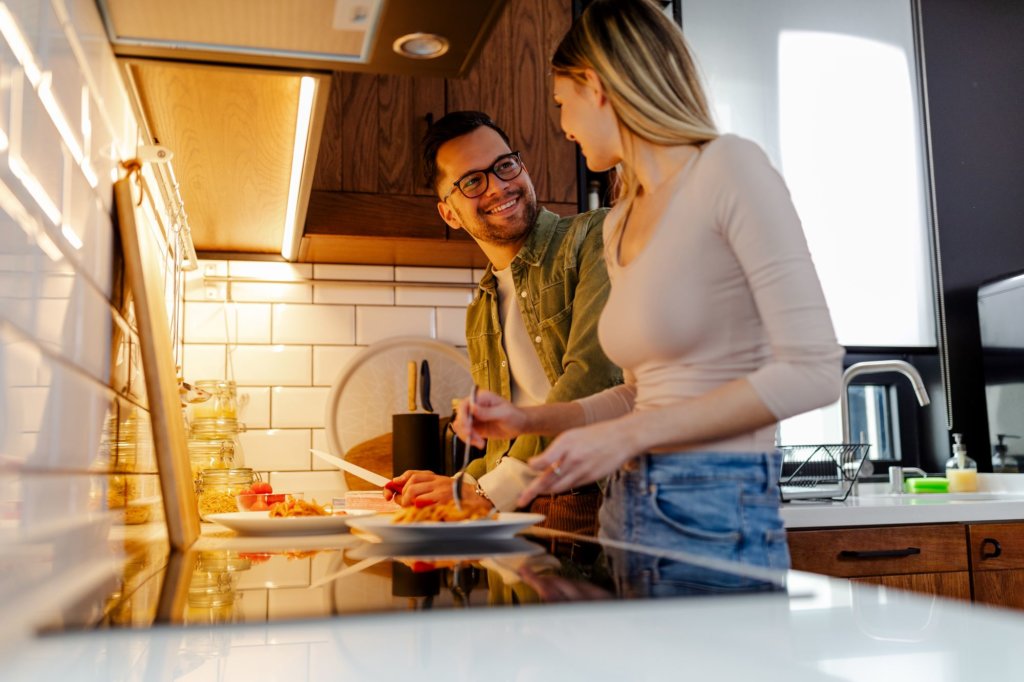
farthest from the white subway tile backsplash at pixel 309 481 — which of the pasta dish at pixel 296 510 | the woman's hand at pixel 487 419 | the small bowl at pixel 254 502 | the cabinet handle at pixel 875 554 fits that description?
the woman's hand at pixel 487 419

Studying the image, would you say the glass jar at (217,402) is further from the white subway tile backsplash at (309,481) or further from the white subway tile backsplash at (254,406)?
the white subway tile backsplash at (309,481)

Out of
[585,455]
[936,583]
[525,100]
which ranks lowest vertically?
[936,583]

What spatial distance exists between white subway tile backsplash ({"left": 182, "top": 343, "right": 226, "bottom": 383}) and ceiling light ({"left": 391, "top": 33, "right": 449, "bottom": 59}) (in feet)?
4.66

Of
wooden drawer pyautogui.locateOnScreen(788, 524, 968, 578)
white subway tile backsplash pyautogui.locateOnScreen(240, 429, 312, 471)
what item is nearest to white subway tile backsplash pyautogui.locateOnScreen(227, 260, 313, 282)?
white subway tile backsplash pyautogui.locateOnScreen(240, 429, 312, 471)

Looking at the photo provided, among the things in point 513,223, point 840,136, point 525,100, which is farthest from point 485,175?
point 840,136

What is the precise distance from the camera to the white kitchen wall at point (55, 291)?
64 centimetres

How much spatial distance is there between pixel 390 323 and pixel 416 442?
47 centimetres

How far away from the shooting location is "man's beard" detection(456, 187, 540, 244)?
1854mm

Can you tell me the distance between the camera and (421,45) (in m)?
1.09

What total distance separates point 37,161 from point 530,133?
1658mm

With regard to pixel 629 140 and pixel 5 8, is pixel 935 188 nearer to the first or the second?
pixel 629 140

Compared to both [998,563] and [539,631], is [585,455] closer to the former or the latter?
[539,631]

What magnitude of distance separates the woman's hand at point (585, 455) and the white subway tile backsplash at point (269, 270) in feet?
5.24

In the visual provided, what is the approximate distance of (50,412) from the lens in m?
0.78
